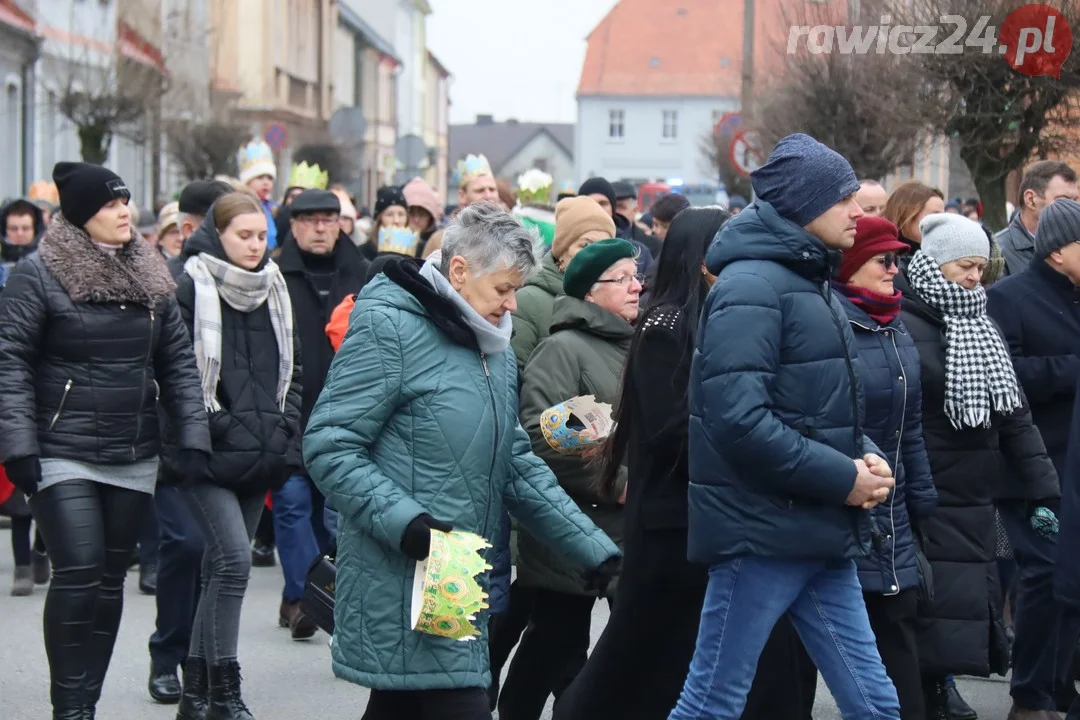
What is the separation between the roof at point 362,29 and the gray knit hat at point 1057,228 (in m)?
61.7

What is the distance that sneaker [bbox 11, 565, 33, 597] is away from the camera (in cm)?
959

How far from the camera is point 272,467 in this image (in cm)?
658

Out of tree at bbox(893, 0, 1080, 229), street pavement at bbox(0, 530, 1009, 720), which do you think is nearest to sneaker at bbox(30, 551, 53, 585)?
street pavement at bbox(0, 530, 1009, 720)

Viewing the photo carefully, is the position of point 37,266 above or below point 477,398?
above

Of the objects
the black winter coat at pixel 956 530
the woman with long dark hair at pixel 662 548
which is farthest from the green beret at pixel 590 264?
the black winter coat at pixel 956 530

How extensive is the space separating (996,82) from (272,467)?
8630 millimetres

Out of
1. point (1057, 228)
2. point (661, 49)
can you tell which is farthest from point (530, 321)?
point (661, 49)

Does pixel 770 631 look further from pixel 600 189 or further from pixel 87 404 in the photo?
pixel 600 189

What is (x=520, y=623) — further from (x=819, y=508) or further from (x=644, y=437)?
(x=819, y=508)

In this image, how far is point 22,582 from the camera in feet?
31.6

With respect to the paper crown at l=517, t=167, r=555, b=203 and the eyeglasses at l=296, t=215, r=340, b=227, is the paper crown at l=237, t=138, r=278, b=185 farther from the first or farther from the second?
the eyeglasses at l=296, t=215, r=340, b=227

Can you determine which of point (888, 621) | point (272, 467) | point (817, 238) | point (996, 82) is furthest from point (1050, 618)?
point (996, 82)

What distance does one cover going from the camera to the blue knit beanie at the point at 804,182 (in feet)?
16.1

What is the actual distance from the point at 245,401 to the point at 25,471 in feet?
3.23
